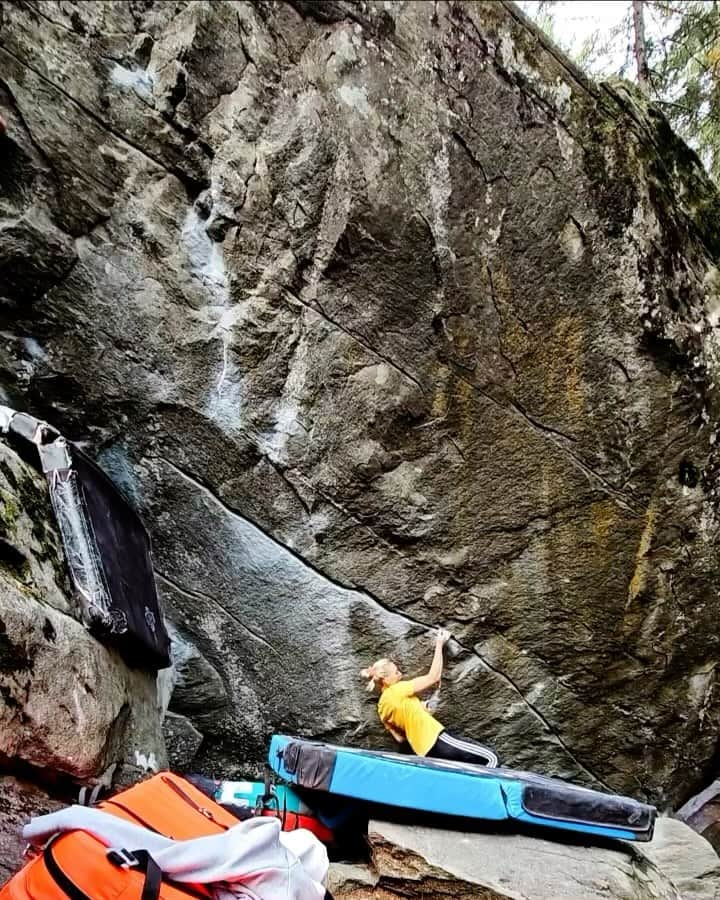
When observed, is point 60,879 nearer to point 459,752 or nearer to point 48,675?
point 48,675

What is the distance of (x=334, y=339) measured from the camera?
5.53m

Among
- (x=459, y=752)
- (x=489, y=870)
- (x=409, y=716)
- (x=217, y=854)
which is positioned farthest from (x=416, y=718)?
(x=217, y=854)

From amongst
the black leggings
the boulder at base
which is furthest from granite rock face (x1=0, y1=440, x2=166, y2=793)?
the black leggings

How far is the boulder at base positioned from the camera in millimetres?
4156

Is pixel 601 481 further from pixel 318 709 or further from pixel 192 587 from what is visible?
pixel 192 587

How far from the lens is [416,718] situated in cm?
574

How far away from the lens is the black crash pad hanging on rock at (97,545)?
15.7ft

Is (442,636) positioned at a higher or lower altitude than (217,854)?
higher

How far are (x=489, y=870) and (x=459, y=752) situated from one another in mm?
1464

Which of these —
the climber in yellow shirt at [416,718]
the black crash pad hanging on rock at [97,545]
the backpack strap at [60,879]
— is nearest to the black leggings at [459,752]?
the climber in yellow shirt at [416,718]

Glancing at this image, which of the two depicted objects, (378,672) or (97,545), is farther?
(378,672)

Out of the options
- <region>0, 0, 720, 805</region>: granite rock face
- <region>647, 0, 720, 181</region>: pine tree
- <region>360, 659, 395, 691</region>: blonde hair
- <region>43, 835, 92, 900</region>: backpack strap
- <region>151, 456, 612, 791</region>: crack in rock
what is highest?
<region>647, 0, 720, 181</region>: pine tree

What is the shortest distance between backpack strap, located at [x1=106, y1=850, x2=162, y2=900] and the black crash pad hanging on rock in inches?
91.9

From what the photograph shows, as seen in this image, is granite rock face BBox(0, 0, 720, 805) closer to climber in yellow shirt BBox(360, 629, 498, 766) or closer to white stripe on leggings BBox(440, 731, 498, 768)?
climber in yellow shirt BBox(360, 629, 498, 766)
